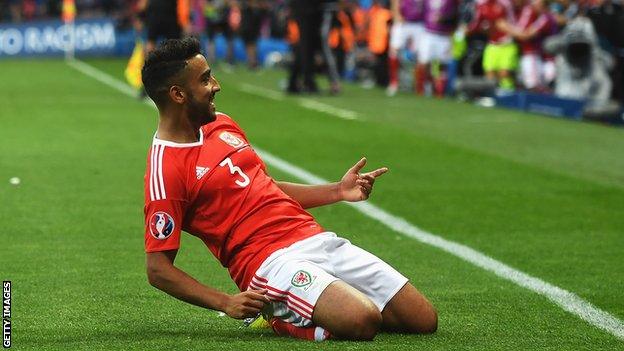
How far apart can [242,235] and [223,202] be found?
0.17 meters

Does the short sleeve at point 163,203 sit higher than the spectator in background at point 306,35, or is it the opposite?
the short sleeve at point 163,203

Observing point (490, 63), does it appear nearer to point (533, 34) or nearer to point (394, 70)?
point (533, 34)

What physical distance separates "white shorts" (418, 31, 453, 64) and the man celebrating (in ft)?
64.9

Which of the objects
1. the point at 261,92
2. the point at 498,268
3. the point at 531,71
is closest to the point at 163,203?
the point at 498,268

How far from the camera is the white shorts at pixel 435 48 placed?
2675 cm

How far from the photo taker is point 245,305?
6.56m

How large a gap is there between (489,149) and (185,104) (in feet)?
34.8

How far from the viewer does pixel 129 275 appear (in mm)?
Result: 8648

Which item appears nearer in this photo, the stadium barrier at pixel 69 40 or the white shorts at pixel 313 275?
the white shorts at pixel 313 275

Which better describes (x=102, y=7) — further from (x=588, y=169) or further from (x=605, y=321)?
(x=605, y=321)

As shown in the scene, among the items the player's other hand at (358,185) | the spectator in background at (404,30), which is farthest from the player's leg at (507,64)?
the player's other hand at (358,185)

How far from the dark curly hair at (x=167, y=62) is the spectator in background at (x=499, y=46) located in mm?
18444

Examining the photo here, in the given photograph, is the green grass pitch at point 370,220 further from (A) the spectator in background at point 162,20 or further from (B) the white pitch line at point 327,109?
(A) the spectator in background at point 162,20

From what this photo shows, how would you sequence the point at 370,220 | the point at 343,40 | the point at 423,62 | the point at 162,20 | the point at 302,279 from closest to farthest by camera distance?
the point at 302,279 < the point at 370,220 < the point at 162,20 < the point at 423,62 < the point at 343,40
